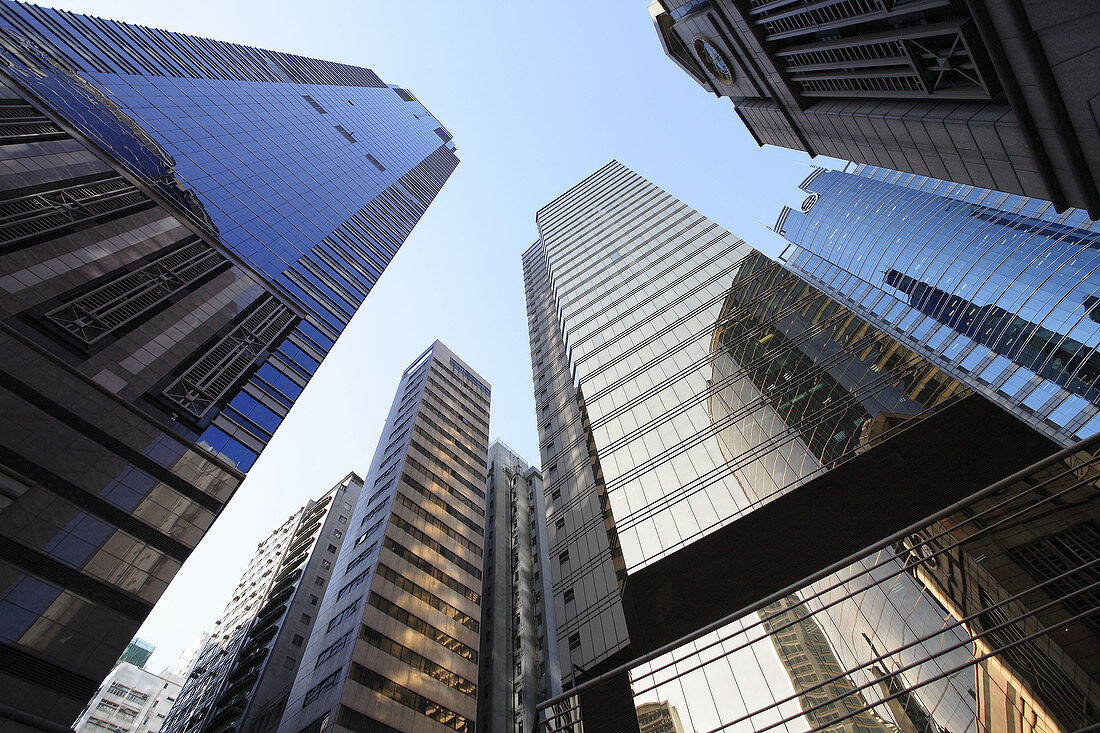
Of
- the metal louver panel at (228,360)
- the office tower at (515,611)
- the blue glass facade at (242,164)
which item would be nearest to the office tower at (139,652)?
the office tower at (515,611)

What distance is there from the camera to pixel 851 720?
11.0 m

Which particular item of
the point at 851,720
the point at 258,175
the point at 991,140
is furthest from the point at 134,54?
the point at 851,720

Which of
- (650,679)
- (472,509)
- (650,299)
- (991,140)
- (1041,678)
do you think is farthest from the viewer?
(472,509)

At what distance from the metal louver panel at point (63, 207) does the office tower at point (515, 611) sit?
136ft

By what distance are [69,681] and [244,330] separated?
1962 cm

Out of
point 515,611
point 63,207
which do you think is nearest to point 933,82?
point 63,207

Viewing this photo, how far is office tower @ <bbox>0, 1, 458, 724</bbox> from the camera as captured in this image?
61.7 feet

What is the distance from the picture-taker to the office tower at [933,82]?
1094 cm

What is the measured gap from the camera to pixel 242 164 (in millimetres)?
44625

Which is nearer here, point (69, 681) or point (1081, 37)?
point (1081, 37)

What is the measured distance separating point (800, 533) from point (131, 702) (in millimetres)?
127820

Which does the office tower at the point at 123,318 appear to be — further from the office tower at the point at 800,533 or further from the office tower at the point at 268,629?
the office tower at the point at 268,629

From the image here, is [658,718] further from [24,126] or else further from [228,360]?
[24,126]

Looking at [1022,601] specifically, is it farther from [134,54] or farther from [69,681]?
[134,54]
